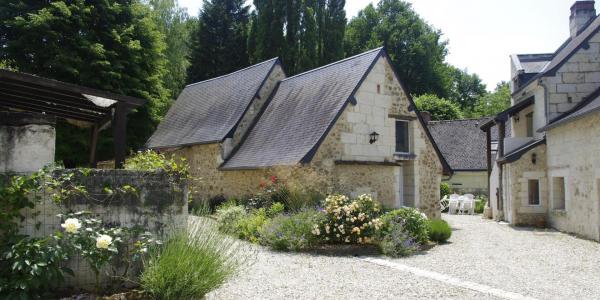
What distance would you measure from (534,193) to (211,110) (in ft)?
40.3

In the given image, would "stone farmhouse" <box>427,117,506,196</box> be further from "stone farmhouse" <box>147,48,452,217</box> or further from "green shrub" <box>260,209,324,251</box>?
"green shrub" <box>260,209,324,251</box>

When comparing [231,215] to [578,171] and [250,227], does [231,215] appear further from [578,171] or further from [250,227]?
[578,171]

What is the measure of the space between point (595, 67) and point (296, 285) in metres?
13.0

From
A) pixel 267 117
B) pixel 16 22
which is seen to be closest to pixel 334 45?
pixel 267 117

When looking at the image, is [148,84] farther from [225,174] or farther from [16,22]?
[225,174]

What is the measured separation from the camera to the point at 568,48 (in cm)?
1728

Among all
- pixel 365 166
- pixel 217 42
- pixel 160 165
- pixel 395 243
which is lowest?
pixel 395 243

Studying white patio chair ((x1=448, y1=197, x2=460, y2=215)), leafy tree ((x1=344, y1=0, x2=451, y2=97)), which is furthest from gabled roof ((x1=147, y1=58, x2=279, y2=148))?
leafy tree ((x1=344, y1=0, x2=451, y2=97))

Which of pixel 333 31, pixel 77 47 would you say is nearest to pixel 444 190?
pixel 333 31

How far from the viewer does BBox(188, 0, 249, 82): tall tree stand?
33.9 meters

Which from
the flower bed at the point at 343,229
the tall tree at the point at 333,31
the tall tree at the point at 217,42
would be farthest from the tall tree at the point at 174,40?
the flower bed at the point at 343,229

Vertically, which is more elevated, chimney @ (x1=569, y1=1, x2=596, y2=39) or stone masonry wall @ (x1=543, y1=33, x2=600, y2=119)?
chimney @ (x1=569, y1=1, x2=596, y2=39)

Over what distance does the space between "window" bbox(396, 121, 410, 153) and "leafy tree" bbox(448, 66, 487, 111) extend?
35.8 meters

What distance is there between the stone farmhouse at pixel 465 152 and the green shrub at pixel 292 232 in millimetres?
16121
